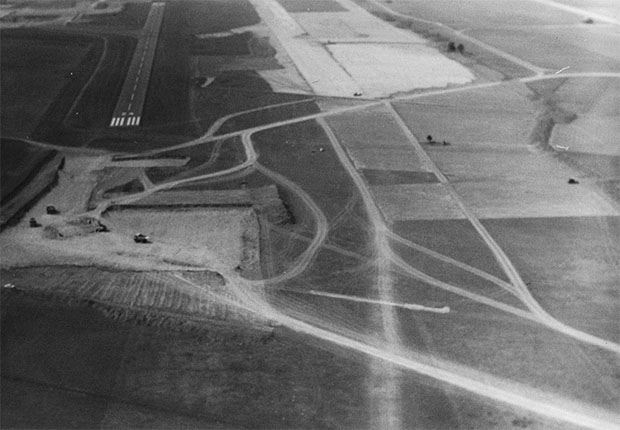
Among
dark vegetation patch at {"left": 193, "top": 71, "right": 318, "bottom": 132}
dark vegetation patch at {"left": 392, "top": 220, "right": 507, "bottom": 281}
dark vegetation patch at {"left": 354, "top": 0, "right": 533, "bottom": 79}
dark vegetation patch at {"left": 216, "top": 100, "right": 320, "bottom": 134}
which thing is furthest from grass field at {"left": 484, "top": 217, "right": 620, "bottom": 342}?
dark vegetation patch at {"left": 354, "top": 0, "right": 533, "bottom": 79}

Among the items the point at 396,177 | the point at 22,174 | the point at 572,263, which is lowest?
the point at 22,174

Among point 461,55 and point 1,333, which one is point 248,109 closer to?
point 461,55

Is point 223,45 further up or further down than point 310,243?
further down

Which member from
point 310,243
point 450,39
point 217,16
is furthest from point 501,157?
point 217,16

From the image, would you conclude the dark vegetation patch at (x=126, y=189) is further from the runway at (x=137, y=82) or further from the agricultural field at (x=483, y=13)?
the agricultural field at (x=483, y=13)

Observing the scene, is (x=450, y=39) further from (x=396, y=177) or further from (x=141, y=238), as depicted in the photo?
(x=141, y=238)

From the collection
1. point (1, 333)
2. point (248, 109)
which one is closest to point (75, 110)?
point (248, 109)

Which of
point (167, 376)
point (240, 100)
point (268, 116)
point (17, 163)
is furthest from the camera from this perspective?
point (240, 100)

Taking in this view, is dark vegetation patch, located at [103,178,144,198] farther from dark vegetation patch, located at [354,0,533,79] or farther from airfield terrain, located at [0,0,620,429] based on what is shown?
dark vegetation patch, located at [354,0,533,79]
